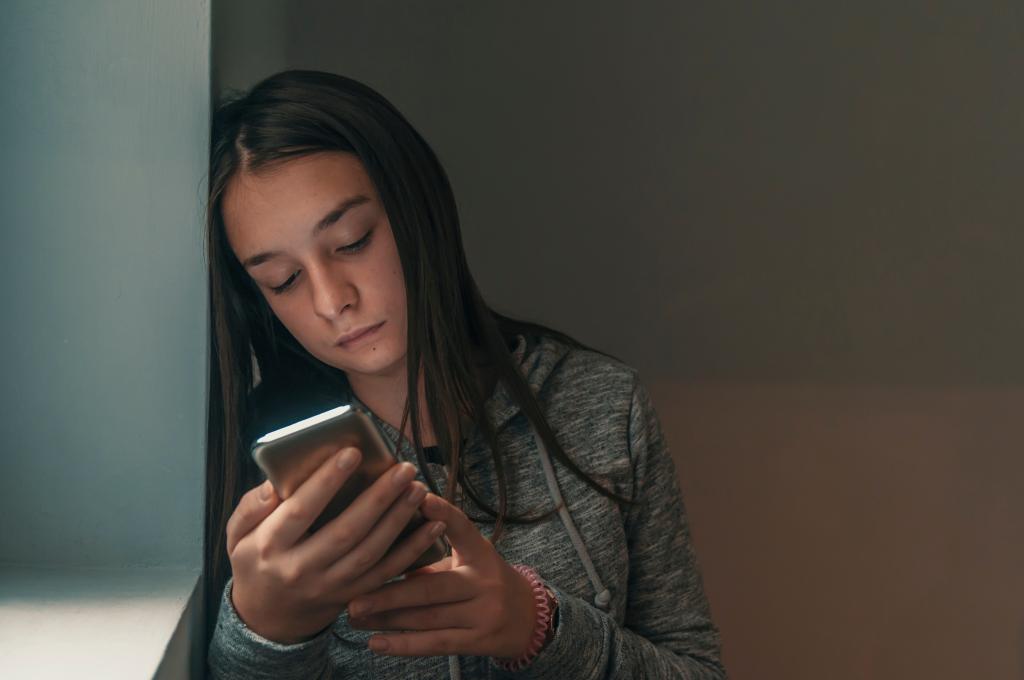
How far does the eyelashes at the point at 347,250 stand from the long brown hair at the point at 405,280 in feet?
0.09

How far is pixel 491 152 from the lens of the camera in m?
1.79

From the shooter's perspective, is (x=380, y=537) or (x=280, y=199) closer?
(x=380, y=537)

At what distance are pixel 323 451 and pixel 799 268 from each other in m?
1.32

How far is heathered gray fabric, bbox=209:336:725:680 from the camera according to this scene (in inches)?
42.6

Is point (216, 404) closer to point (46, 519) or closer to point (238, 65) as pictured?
point (46, 519)

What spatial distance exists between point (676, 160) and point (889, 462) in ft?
1.98

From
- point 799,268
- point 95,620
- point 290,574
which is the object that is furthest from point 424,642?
point 799,268

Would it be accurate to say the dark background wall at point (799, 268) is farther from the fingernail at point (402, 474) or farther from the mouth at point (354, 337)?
the fingernail at point (402, 474)

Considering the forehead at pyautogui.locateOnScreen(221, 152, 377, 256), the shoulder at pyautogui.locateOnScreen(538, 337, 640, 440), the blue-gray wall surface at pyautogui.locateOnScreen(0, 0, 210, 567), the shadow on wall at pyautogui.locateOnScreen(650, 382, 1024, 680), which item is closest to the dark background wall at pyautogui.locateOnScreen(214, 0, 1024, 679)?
the shadow on wall at pyautogui.locateOnScreen(650, 382, 1024, 680)

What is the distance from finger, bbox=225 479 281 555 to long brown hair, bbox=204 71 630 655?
0.19 metres

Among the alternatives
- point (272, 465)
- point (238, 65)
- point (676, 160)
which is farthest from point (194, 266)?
point (676, 160)

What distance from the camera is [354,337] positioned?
40.9 inches

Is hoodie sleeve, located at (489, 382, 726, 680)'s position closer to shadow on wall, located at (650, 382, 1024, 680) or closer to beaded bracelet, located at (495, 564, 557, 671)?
beaded bracelet, located at (495, 564, 557, 671)

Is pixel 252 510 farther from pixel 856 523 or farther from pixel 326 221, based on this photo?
pixel 856 523
